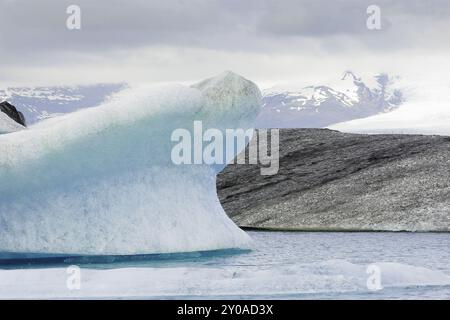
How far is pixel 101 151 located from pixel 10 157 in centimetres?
266

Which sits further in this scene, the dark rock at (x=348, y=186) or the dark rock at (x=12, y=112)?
the dark rock at (x=12, y=112)

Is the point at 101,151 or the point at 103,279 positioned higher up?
the point at 101,151

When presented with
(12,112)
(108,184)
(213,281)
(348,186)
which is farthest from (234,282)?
(12,112)

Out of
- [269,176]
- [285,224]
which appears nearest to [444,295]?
[285,224]

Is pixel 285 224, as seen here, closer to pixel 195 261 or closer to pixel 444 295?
pixel 195 261

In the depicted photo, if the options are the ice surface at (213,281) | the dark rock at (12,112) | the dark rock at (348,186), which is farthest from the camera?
the dark rock at (12,112)

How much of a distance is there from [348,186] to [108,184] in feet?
161

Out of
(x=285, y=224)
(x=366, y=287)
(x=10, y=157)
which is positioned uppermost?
(x=10, y=157)

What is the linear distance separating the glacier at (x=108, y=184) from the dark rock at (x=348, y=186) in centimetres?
3578

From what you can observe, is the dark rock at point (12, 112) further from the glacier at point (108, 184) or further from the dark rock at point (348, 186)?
the glacier at point (108, 184)

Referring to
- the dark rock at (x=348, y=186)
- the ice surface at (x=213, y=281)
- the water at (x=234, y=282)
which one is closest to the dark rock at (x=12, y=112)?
the dark rock at (x=348, y=186)

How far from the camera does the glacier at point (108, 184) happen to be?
98.4ft
